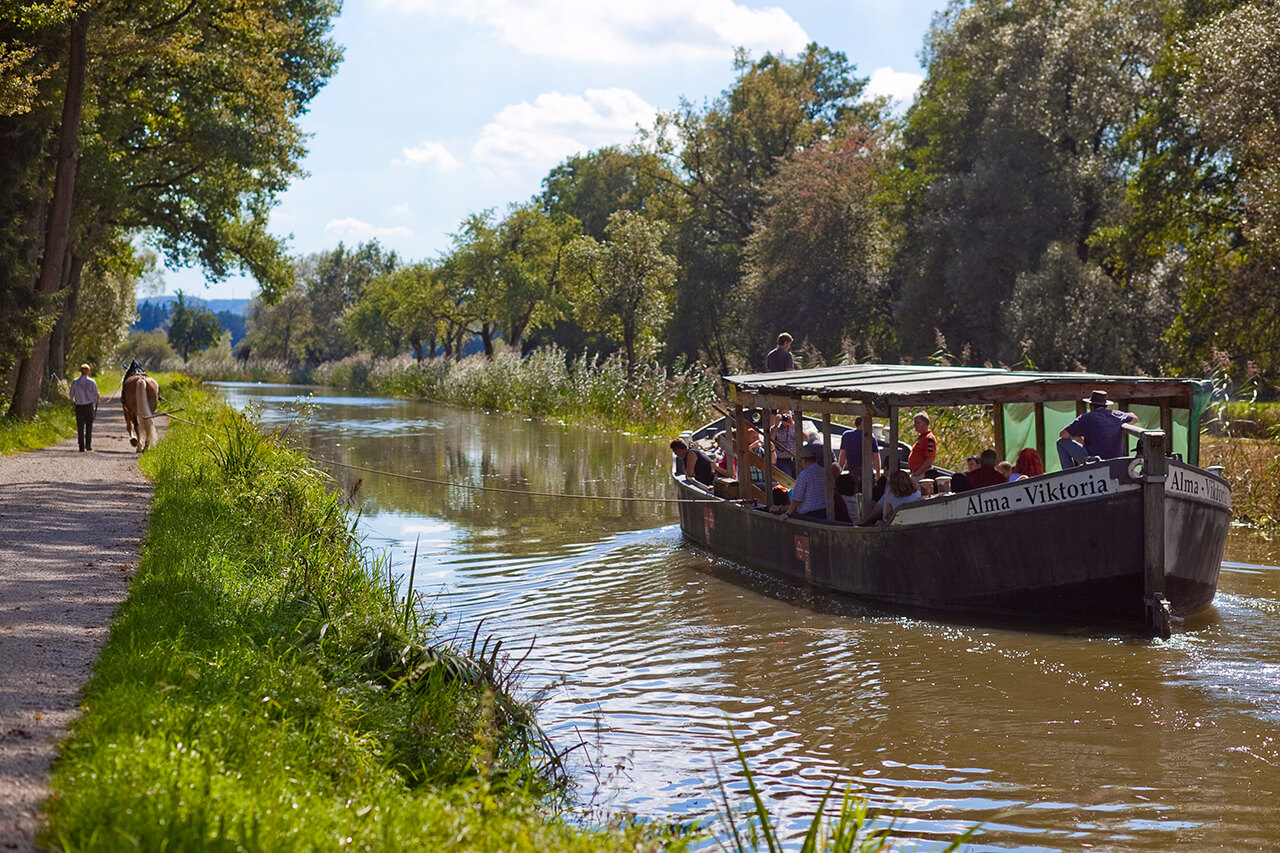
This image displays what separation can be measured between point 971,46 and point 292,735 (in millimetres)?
36299

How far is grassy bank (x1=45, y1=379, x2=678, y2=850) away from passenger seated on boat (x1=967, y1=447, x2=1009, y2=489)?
618 centimetres

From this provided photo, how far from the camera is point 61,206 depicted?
2172cm

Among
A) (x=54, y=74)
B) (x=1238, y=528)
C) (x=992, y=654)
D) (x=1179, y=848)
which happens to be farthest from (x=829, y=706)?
(x=54, y=74)

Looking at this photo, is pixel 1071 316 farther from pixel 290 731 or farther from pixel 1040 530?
pixel 290 731

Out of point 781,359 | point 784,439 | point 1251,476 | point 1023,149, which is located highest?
point 1023,149

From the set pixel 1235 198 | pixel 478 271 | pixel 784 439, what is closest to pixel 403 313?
pixel 478 271

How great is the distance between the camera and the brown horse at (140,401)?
2083 centimetres

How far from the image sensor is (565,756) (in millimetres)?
7230

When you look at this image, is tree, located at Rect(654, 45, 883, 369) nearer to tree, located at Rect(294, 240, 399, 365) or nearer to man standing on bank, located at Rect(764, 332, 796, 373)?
man standing on bank, located at Rect(764, 332, 796, 373)

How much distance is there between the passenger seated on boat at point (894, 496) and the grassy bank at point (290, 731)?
5289mm

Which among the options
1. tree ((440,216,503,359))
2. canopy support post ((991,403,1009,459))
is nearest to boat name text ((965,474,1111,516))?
canopy support post ((991,403,1009,459))

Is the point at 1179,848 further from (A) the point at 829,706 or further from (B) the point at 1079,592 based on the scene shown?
(B) the point at 1079,592

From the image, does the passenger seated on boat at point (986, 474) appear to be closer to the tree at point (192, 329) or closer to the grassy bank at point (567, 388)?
the grassy bank at point (567, 388)

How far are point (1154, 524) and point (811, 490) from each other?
13.0 ft
